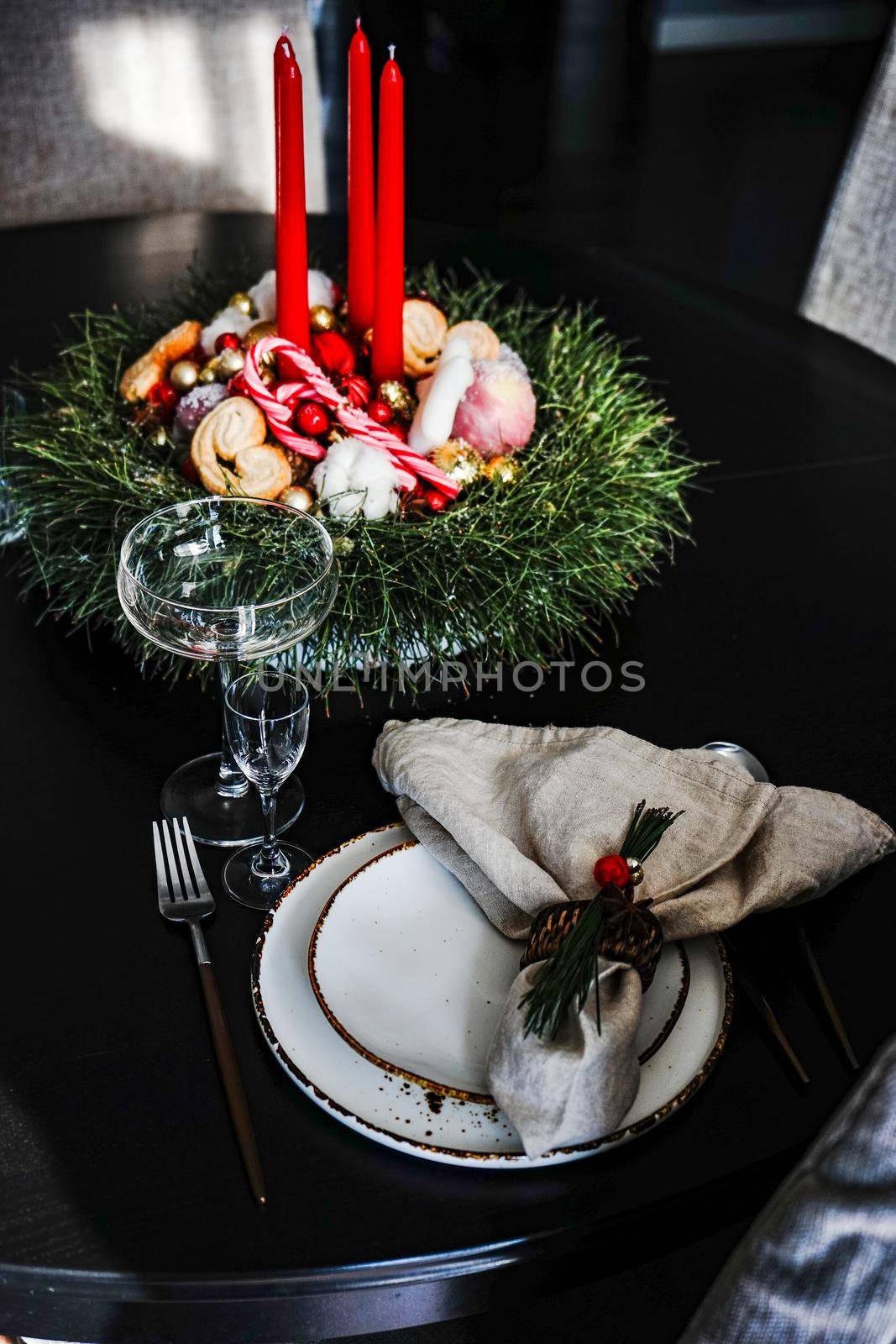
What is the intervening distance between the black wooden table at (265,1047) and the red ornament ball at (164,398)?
18 cm

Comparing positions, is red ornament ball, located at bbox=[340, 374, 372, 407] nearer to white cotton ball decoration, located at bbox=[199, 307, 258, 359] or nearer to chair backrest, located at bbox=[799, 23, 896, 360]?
white cotton ball decoration, located at bbox=[199, 307, 258, 359]

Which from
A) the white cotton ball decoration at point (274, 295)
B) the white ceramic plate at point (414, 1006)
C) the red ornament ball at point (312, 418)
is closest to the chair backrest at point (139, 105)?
the white cotton ball decoration at point (274, 295)

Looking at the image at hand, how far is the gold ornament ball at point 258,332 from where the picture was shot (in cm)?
92

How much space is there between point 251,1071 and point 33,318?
953 mm

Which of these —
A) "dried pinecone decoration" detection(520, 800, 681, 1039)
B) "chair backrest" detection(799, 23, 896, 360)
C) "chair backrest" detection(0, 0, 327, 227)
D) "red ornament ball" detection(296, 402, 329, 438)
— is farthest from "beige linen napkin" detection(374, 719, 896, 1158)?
"chair backrest" detection(0, 0, 327, 227)

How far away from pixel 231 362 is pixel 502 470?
22cm

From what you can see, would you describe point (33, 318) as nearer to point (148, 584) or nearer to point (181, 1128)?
point (148, 584)

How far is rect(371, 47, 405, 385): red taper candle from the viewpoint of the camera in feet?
2.66

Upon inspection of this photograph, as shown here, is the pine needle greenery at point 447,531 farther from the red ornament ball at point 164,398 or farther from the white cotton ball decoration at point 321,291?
the white cotton ball decoration at point 321,291

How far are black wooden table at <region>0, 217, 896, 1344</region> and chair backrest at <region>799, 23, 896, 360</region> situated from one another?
498mm

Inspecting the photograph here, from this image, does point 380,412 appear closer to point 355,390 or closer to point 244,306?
point 355,390

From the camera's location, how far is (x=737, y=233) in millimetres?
3758

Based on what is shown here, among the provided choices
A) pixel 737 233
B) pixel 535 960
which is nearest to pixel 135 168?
pixel 535 960

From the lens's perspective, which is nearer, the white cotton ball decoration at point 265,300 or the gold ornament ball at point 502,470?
the gold ornament ball at point 502,470
